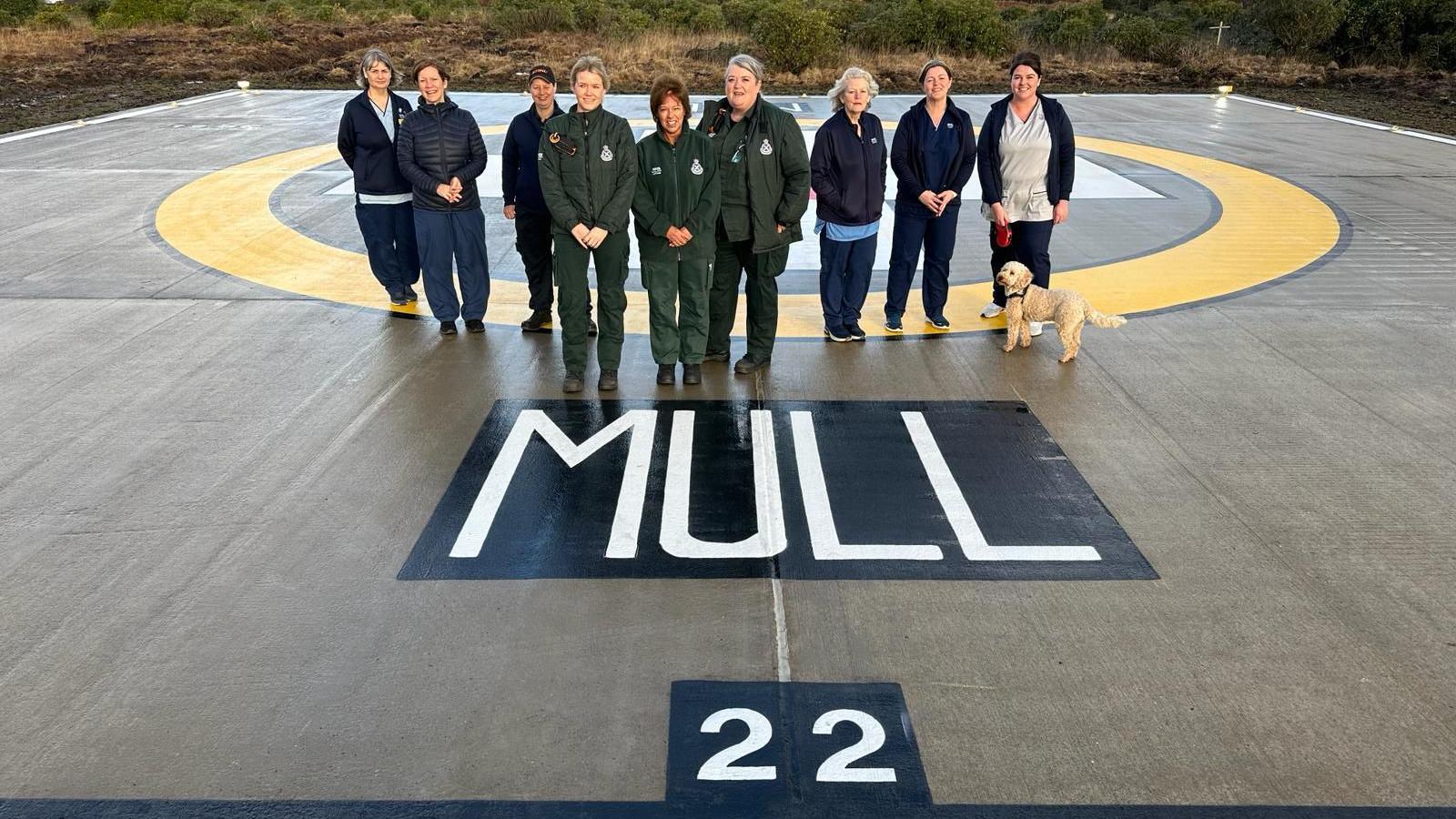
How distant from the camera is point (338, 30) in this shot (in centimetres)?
3409

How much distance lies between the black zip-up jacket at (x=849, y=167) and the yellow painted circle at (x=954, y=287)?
3.39ft

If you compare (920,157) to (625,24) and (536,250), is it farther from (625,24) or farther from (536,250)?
(625,24)

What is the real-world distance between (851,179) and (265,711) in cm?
465

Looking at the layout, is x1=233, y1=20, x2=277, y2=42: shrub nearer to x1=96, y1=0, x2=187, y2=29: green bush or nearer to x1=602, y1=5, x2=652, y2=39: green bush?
x1=96, y1=0, x2=187, y2=29: green bush

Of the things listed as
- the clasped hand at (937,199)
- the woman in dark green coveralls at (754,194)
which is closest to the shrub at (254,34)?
the woman in dark green coveralls at (754,194)

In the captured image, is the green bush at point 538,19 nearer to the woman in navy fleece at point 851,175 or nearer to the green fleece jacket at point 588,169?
the woman in navy fleece at point 851,175

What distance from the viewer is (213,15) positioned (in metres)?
35.6

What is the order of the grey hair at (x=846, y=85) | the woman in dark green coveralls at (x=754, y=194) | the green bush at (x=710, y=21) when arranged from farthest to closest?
the green bush at (x=710, y=21) < the grey hair at (x=846, y=85) < the woman in dark green coveralls at (x=754, y=194)

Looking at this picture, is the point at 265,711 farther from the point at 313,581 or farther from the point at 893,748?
the point at 893,748

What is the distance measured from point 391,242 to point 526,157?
1480 millimetres

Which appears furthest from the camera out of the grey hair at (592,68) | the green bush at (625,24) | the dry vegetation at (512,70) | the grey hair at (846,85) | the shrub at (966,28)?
the green bush at (625,24)

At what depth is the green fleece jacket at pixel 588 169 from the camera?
5.56 meters

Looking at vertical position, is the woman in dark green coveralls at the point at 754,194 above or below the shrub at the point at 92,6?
below

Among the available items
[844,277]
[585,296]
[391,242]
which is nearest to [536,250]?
[585,296]
